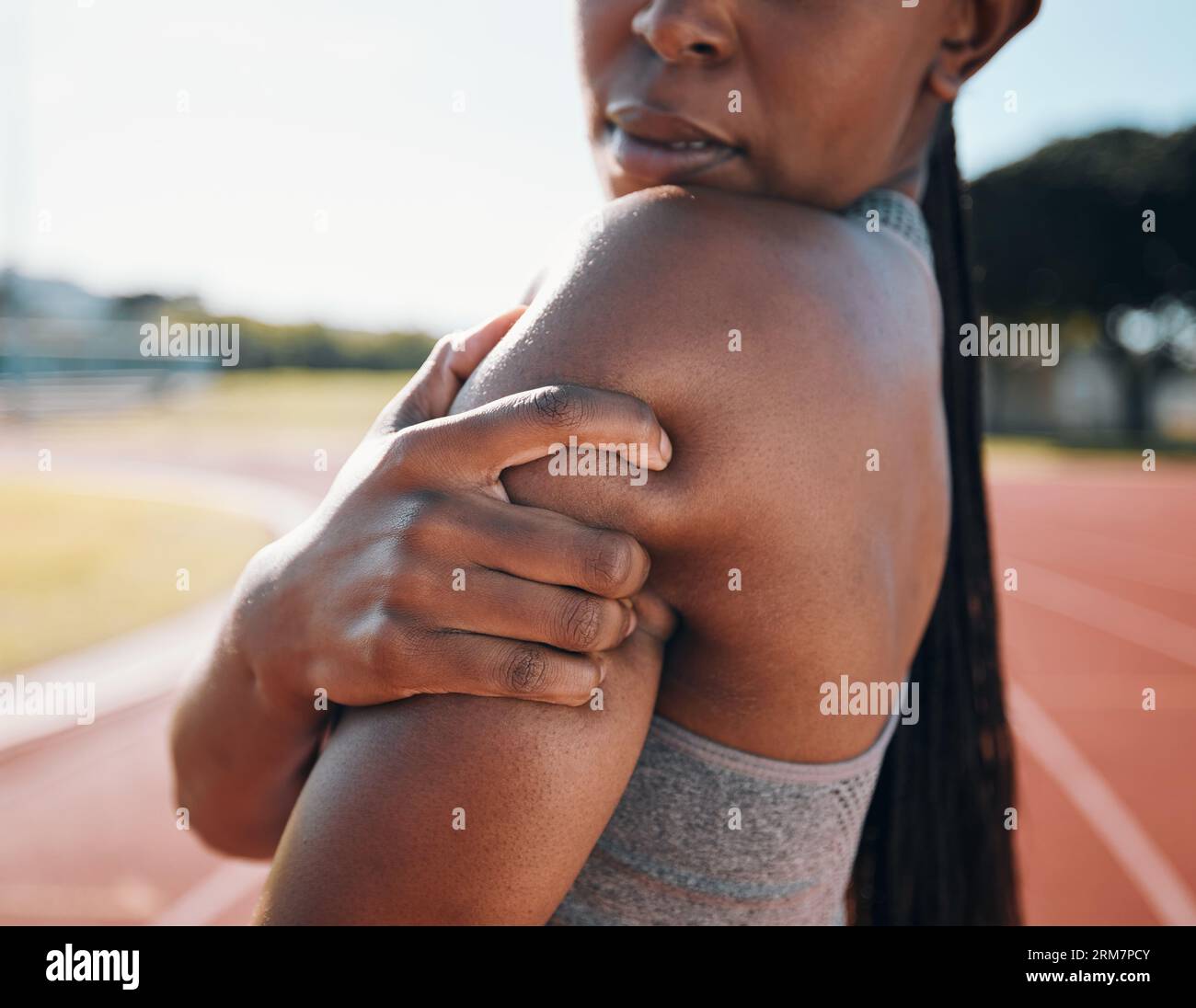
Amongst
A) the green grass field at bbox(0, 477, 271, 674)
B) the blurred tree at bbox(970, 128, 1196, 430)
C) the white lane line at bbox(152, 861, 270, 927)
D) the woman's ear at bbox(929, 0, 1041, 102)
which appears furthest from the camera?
the blurred tree at bbox(970, 128, 1196, 430)

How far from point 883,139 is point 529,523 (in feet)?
2.10

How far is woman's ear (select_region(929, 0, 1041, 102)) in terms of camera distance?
1.17 meters

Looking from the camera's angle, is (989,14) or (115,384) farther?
(115,384)

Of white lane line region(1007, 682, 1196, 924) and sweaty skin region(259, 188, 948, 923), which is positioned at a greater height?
sweaty skin region(259, 188, 948, 923)

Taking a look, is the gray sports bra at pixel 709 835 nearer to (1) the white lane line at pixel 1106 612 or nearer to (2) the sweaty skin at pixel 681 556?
(2) the sweaty skin at pixel 681 556

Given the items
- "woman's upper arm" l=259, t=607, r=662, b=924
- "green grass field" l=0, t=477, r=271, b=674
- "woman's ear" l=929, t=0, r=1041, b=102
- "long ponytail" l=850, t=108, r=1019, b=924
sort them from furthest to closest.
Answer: "green grass field" l=0, t=477, r=271, b=674
"long ponytail" l=850, t=108, r=1019, b=924
"woman's ear" l=929, t=0, r=1041, b=102
"woman's upper arm" l=259, t=607, r=662, b=924

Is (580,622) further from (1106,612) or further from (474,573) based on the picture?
(1106,612)

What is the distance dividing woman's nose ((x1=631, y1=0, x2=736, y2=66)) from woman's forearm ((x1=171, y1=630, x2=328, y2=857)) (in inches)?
30.1

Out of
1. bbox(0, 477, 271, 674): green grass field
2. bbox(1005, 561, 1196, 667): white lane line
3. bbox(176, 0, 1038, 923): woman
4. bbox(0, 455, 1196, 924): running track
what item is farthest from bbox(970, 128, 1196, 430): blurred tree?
bbox(176, 0, 1038, 923): woman

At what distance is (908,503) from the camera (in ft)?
3.58

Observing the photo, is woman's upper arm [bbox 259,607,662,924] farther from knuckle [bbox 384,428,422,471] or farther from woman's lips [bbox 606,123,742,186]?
woman's lips [bbox 606,123,742,186]

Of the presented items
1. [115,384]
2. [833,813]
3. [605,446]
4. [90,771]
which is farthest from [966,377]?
[115,384]
